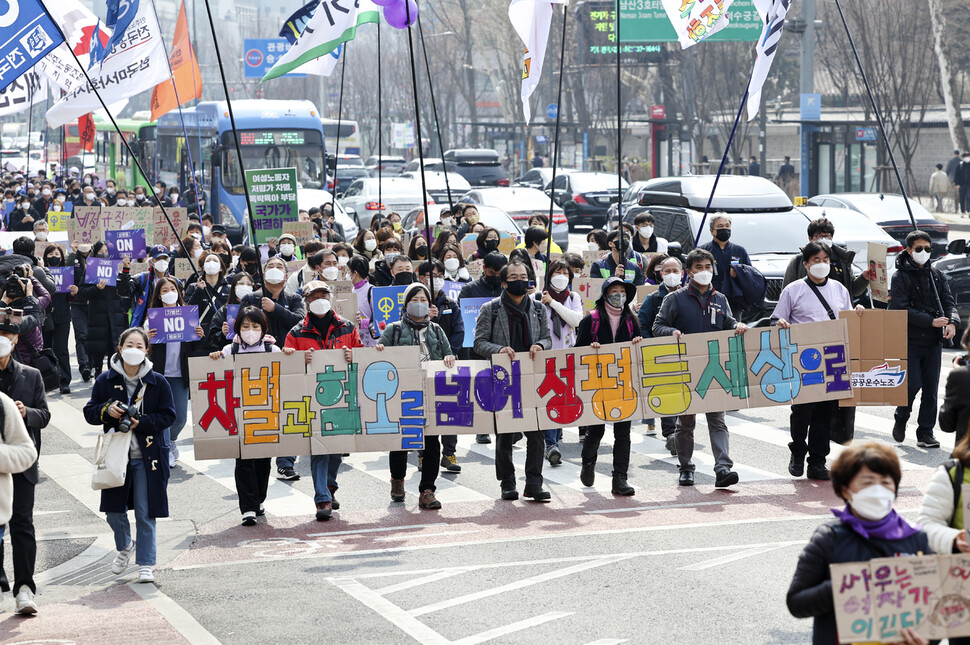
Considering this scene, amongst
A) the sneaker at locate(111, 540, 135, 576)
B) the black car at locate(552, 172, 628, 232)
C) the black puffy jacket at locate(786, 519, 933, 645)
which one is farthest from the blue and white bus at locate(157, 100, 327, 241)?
the black puffy jacket at locate(786, 519, 933, 645)

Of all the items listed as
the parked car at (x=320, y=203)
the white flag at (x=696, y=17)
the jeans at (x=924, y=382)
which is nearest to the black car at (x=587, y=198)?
the parked car at (x=320, y=203)

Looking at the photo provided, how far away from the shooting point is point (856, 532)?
4.68m

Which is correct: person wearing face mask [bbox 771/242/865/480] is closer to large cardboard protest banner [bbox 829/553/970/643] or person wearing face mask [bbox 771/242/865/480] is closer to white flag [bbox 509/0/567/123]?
white flag [bbox 509/0/567/123]

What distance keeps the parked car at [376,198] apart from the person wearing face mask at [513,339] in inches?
916

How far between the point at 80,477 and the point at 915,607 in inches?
346

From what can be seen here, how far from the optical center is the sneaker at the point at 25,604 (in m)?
7.79

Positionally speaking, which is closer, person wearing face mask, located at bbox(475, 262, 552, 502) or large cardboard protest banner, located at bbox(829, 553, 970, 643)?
large cardboard protest banner, located at bbox(829, 553, 970, 643)

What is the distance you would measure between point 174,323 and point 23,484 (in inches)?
169

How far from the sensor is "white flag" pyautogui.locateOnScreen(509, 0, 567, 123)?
1373 centimetres

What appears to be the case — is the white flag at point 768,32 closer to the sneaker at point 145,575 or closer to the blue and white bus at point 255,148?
the sneaker at point 145,575

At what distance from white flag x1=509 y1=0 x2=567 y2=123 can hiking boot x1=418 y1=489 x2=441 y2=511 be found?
15.4ft

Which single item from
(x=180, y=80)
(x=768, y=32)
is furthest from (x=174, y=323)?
(x=180, y=80)

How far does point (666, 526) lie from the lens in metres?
9.59

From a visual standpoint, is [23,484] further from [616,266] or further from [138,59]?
[138,59]
